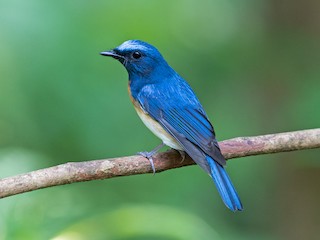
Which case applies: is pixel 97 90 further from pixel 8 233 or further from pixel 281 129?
pixel 8 233

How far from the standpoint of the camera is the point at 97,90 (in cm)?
573

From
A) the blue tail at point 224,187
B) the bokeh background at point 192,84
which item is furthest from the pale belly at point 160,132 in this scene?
the bokeh background at point 192,84

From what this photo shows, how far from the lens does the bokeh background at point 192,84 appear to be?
5.20 meters

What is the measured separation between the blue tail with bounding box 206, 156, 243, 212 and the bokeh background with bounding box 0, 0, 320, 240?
89cm

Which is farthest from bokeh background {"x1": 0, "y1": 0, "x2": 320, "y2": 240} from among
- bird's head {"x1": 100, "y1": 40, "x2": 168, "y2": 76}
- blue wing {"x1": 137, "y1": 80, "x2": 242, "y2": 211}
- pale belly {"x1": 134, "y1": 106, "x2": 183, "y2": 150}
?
bird's head {"x1": 100, "y1": 40, "x2": 168, "y2": 76}

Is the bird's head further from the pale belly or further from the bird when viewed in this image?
the pale belly

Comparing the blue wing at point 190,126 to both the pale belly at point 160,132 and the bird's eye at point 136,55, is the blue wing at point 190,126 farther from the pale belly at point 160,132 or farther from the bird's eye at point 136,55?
the bird's eye at point 136,55

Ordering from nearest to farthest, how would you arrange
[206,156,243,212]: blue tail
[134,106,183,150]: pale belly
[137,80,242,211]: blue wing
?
[206,156,243,212]: blue tail → [137,80,242,211]: blue wing → [134,106,183,150]: pale belly

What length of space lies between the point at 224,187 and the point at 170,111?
710 millimetres

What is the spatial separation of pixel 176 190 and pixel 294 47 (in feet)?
5.74

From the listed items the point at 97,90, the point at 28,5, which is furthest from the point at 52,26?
the point at 97,90

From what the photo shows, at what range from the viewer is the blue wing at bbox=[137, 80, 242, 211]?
3.90 m

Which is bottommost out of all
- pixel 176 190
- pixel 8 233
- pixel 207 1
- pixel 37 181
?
pixel 176 190

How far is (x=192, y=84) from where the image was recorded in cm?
605
